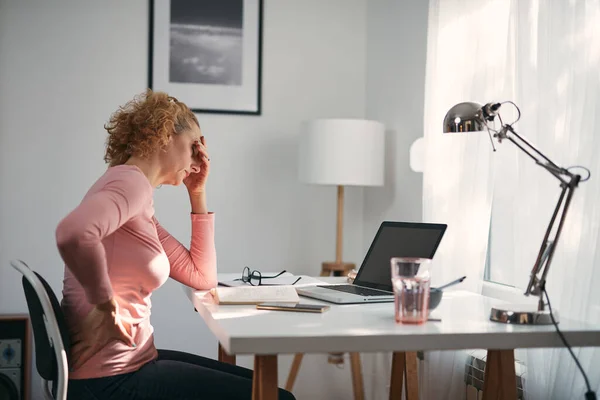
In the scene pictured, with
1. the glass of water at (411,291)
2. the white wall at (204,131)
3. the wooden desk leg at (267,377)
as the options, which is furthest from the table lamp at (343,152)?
the wooden desk leg at (267,377)

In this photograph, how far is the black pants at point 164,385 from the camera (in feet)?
5.82

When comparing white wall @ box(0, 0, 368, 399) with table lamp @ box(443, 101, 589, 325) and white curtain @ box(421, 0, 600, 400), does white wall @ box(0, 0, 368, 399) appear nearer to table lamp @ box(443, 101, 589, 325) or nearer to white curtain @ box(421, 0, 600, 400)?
white curtain @ box(421, 0, 600, 400)

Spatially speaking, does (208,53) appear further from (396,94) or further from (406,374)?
(406,374)

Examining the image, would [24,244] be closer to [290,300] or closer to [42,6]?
[42,6]

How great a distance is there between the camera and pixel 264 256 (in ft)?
13.1

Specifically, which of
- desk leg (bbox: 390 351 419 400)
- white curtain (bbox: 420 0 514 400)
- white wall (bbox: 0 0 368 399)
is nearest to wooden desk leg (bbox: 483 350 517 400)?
desk leg (bbox: 390 351 419 400)

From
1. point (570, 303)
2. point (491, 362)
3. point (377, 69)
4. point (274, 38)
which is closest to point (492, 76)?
point (570, 303)

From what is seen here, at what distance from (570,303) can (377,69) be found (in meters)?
2.11

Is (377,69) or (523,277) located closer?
(523,277)

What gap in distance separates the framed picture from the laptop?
1777 mm

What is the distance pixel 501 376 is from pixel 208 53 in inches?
101

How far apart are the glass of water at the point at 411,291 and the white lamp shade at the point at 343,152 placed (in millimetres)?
1764

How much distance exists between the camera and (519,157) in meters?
2.35

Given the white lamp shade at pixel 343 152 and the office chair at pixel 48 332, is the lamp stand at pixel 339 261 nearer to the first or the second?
the white lamp shade at pixel 343 152
